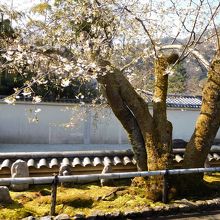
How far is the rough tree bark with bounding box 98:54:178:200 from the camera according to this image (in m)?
7.14

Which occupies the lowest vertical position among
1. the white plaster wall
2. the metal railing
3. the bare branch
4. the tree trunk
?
the white plaster wall

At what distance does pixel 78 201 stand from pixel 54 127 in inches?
608

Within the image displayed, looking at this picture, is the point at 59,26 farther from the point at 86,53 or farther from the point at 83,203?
the point at 83,203

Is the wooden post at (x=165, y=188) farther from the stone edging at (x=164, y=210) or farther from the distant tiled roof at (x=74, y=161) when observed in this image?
the distant tiled roof at (x=74, y=161)

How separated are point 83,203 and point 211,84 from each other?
3556 millimetres

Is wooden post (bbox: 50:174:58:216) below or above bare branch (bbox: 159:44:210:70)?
below

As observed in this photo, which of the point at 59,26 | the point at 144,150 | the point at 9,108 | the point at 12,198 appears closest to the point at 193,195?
the point at 144,150

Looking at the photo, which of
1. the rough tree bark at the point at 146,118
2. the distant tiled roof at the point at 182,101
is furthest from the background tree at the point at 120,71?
the distant tiled roof at the point at 182,101

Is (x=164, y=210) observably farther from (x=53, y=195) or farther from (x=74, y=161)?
(x=74, y=161)

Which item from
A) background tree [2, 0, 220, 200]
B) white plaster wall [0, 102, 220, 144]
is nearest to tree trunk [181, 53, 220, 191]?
background tree [2, 0, 220, 200]

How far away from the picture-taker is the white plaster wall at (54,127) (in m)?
20.9

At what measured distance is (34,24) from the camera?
328 inches

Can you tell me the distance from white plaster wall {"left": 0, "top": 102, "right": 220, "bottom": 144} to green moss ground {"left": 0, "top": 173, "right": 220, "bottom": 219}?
1259 cm

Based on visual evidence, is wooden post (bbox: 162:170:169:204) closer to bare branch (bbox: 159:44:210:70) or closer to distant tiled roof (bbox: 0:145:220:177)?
distant tiled roof (bbox: 0:145:220:177)
